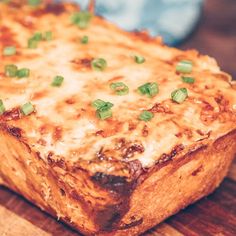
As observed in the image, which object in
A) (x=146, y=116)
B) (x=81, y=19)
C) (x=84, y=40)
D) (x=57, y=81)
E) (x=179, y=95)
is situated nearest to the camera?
(x=146, y=116)

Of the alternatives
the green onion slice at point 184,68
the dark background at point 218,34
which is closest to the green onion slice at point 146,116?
the green onion slice at point 184,68

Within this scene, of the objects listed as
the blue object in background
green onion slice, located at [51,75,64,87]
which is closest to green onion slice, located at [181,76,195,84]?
green onion slice, located at [51,75,64,87]

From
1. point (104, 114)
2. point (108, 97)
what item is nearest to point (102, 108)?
point (104, 114)

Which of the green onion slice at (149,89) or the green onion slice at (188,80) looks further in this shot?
the green onion slice at (188,80)

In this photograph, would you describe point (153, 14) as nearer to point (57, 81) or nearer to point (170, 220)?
point (57, 81)

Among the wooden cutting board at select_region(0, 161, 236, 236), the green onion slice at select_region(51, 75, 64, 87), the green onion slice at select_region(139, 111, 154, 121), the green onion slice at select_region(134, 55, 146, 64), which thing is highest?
the green onion slice at select_region(134, 55, 146, 64)

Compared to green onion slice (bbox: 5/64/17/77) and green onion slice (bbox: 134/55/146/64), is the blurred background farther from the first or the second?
green onion slice (bbox: 5/64/17/77)

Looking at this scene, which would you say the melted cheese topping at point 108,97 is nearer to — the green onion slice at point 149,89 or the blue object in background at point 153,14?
the green onion slice at point 149,89
